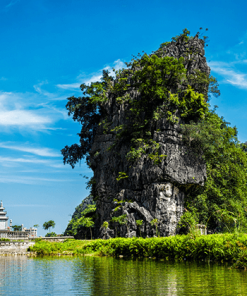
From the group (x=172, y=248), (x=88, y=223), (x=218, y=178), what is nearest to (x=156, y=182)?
(x=218, y=178)

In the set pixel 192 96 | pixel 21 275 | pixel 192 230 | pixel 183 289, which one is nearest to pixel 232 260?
pixel 192 230

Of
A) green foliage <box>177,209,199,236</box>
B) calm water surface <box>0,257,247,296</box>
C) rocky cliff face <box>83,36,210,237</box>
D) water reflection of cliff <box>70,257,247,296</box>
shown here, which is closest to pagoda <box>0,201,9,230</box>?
rocky cliff face <box>83,36,210,237</box>

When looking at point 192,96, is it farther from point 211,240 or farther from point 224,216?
point 211,240

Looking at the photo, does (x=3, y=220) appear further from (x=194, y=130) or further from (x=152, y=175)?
(x=194, y=130)

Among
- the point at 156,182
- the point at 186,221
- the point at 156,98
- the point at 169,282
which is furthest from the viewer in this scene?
the point at 156,98

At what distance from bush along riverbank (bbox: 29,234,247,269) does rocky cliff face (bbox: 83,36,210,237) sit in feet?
16.8

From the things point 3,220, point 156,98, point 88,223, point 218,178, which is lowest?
point 88,223

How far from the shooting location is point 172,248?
17.3 m

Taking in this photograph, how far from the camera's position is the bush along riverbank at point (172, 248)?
1413 cm

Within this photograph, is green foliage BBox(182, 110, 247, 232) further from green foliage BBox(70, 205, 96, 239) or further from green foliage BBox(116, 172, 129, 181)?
green foliage BBox(70, 205, 96, 239)

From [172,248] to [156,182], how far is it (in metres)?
11.0

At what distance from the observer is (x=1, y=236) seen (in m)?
33.3

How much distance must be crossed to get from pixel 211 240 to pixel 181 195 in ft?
44.2

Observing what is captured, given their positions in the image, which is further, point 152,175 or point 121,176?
point 121,176
